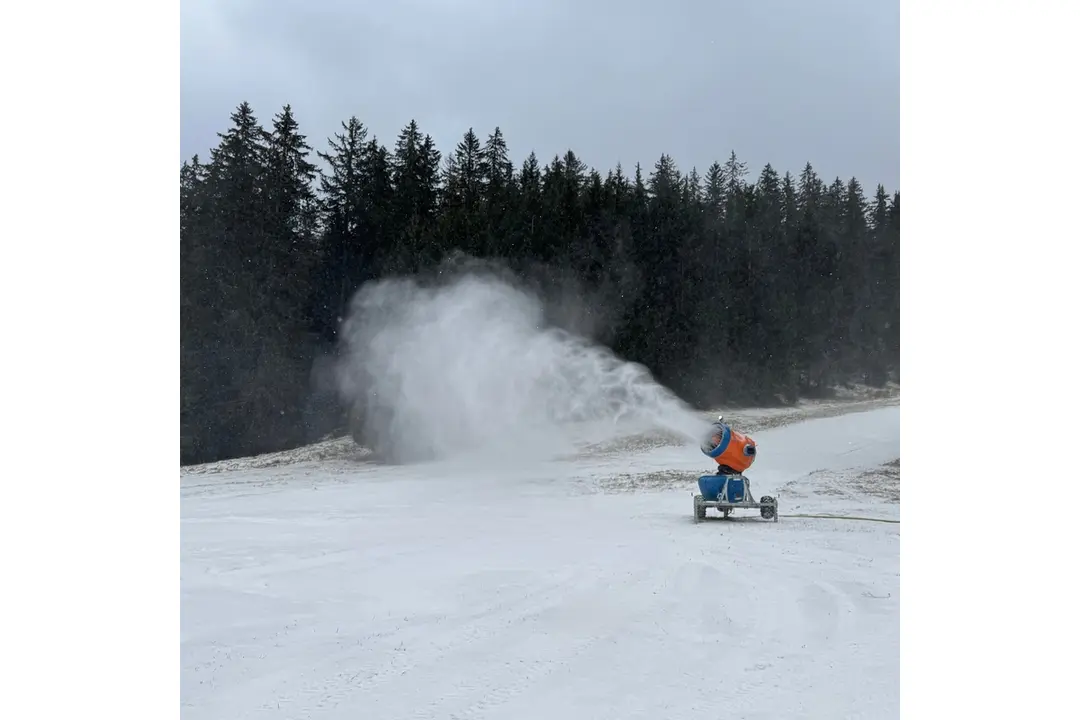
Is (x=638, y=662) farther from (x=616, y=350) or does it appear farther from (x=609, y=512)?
(x=616, y=350)

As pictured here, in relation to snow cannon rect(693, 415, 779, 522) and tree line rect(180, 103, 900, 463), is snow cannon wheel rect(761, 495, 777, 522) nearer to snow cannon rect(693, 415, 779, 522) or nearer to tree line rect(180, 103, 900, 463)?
snow cannon rect(693, 415, 779, 522)

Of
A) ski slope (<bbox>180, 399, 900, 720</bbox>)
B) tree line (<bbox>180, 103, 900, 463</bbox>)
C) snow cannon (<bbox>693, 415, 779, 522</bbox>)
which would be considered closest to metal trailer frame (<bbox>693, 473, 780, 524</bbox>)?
snow cannon (<bbox>693, 415, 779, 522</bbox>)

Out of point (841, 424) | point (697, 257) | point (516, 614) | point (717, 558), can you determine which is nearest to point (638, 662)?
point (516, 614)

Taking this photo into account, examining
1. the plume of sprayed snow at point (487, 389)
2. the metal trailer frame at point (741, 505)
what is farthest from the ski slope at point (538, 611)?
the plume of sprayed snow at point (487, 389)

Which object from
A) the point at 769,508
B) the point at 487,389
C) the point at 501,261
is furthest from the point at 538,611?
the point at 501,261

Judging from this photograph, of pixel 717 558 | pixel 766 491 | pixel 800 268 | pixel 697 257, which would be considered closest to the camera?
pixel 717 558

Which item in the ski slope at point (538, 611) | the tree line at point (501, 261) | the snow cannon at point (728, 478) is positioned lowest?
the ski slope at point (538, 611)

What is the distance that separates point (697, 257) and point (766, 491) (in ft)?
70.0

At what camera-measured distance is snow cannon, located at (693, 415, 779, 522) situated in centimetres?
1088

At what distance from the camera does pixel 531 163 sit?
35031 millimetres

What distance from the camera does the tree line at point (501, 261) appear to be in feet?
87.8

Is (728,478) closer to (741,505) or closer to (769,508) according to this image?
(741,505)

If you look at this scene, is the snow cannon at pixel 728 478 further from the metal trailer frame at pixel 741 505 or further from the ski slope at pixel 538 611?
the ski slope at pixel 538 611

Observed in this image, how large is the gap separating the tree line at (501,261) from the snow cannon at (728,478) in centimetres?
1661
